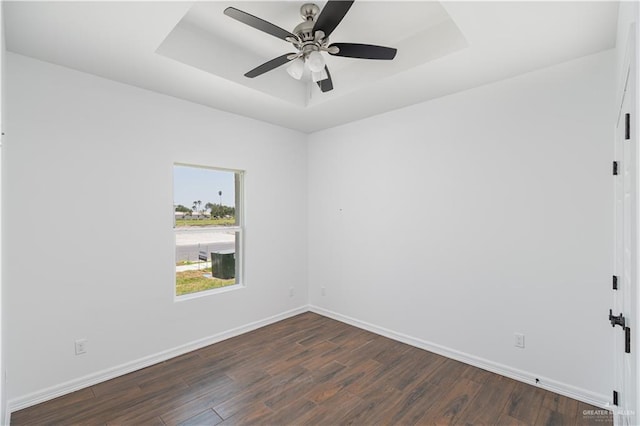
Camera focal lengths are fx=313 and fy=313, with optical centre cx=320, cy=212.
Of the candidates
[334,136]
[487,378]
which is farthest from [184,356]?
[334,136]

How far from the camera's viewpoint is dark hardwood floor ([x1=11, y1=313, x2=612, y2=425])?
2205mm

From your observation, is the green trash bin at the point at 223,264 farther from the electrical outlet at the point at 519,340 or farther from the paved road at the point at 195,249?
the electrical outlet at the point at 519,340

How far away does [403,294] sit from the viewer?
3500mm

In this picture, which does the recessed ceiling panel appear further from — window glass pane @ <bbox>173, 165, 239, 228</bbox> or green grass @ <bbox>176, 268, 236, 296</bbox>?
green grass @ <bbox>176, 268, 236, 296</bbox>

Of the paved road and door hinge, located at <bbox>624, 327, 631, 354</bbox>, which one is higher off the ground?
the paved road

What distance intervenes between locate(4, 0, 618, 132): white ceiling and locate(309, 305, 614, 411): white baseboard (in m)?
2.53

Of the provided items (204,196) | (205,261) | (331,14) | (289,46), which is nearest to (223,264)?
(205,261)

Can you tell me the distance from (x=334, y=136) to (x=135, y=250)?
2.70 m

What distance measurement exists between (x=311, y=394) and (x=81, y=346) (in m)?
1.94

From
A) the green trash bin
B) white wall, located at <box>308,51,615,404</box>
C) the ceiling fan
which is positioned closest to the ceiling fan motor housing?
the ceiling fan

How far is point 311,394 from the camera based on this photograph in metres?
2.50

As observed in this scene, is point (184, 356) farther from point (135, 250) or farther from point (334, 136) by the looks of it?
point (334, 136)

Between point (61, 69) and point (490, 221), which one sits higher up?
point (61, 69)

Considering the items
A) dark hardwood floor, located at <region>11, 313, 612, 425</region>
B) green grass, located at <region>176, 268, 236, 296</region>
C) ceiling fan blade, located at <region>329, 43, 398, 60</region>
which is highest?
ceiling fan blade, located at <region>329, 43, 398, 60</region>
